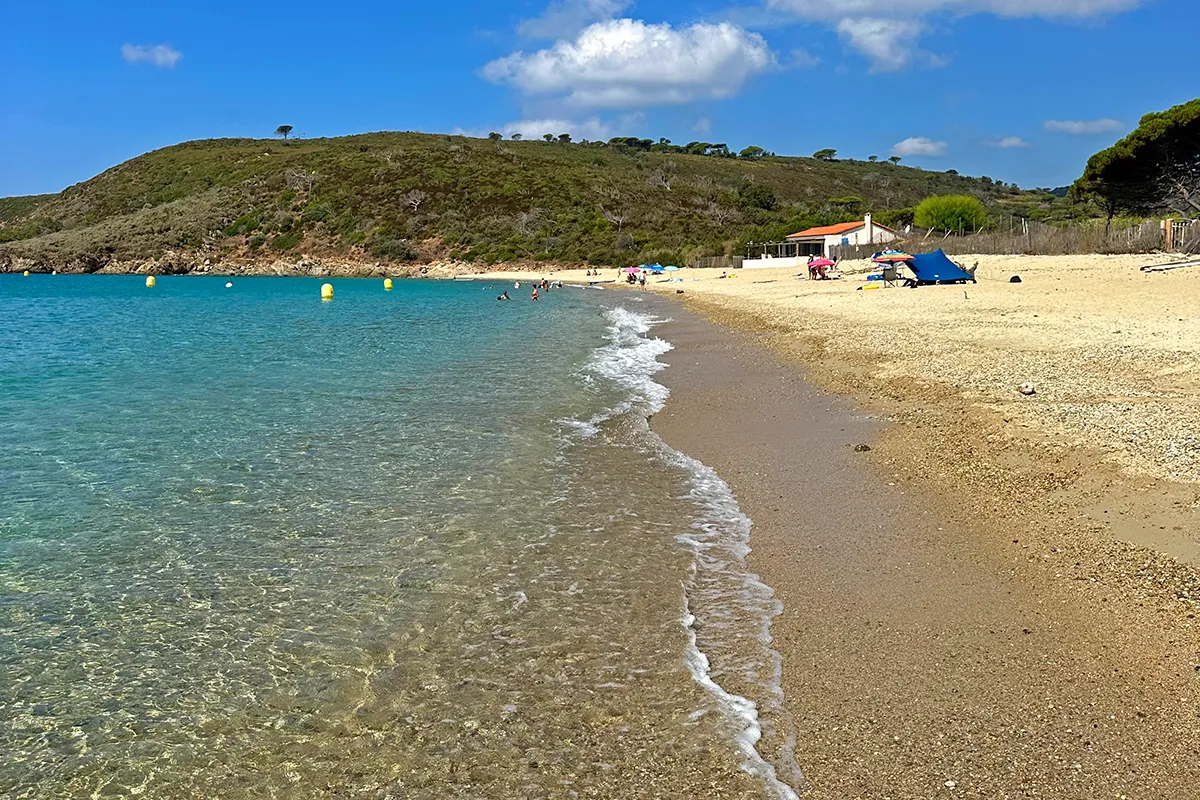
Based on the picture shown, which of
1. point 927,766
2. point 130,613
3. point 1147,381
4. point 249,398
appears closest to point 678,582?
point 927,766

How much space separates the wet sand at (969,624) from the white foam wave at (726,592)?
0.31 ft

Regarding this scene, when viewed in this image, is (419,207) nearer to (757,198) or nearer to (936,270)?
(757,198)

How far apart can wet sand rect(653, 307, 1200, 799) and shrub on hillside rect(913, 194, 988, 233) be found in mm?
59065

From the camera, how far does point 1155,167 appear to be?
37.8 m

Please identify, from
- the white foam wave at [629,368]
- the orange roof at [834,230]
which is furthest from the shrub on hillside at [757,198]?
the white foam wave at [629,368]

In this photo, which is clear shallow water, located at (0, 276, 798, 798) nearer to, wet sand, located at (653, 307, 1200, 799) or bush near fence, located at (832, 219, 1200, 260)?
wet sand, located at (653, 307, 1200, 799)

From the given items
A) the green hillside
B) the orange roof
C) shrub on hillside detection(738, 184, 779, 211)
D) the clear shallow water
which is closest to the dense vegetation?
the orange roof

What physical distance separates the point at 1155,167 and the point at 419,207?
2771 inches

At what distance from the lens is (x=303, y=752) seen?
3.73 meters

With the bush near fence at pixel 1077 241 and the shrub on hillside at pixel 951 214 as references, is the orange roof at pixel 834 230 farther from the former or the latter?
the bush near fence at pixel 1077 241

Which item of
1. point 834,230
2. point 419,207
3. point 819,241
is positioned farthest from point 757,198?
point 419,207

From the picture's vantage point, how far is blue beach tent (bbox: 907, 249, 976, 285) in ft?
95.3

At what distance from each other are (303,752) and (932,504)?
5.25m

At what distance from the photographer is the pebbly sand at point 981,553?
3523 mm
